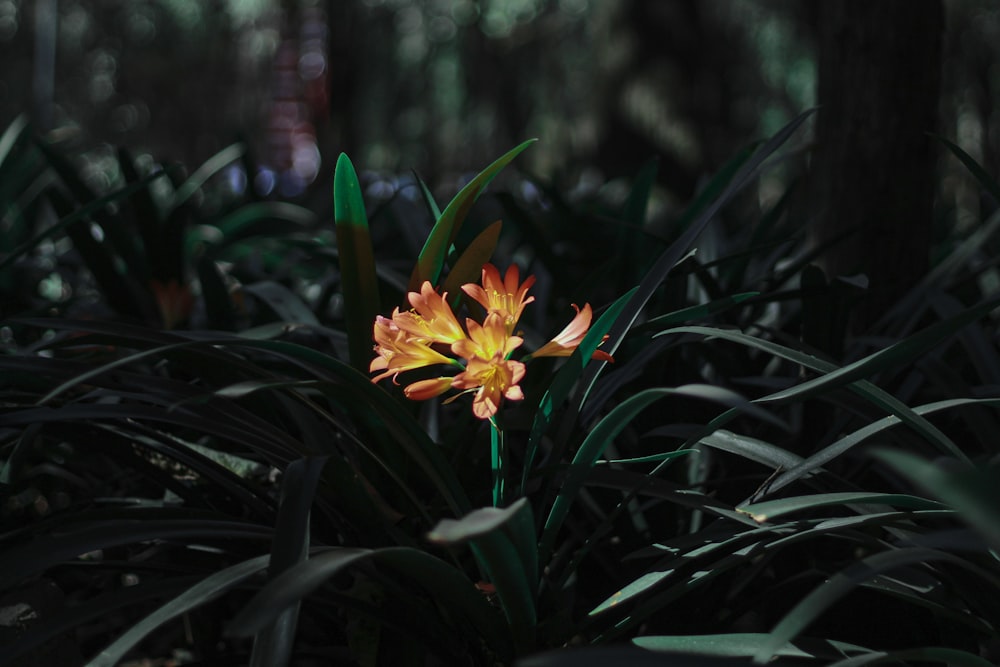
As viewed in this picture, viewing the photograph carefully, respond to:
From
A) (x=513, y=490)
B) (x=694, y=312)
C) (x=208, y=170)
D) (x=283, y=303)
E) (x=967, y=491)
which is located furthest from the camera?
(x=208, y=170)

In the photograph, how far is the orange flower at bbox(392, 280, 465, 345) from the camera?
2.84 ft

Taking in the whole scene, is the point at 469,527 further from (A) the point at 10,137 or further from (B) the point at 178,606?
(A) the point at 10,137

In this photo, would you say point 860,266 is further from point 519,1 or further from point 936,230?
point 519,1

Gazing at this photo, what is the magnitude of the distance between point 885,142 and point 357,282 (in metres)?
1.08

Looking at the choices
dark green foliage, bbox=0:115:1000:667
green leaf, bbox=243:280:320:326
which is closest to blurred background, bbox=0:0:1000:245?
dark green foliage, bbox=0:115:1000:667

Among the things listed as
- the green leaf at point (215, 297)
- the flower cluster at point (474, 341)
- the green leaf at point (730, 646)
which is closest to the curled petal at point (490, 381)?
the flower cluster at point (474, 341)

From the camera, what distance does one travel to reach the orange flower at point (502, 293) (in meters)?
0.88

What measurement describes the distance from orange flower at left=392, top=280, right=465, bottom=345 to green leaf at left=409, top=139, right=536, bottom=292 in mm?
122

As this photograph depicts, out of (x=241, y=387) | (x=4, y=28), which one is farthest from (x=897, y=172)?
(x=4, y=28)

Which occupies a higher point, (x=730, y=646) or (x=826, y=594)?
(x=826, y=594)

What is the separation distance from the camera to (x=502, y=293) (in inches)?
35.4

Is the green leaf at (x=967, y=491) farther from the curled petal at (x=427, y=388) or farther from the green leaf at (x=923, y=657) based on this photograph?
the curled petal at (x=427, y=388)

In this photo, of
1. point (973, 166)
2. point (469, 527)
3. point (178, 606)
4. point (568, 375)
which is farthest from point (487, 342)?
point (973, 166)

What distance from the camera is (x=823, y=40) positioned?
176cm
